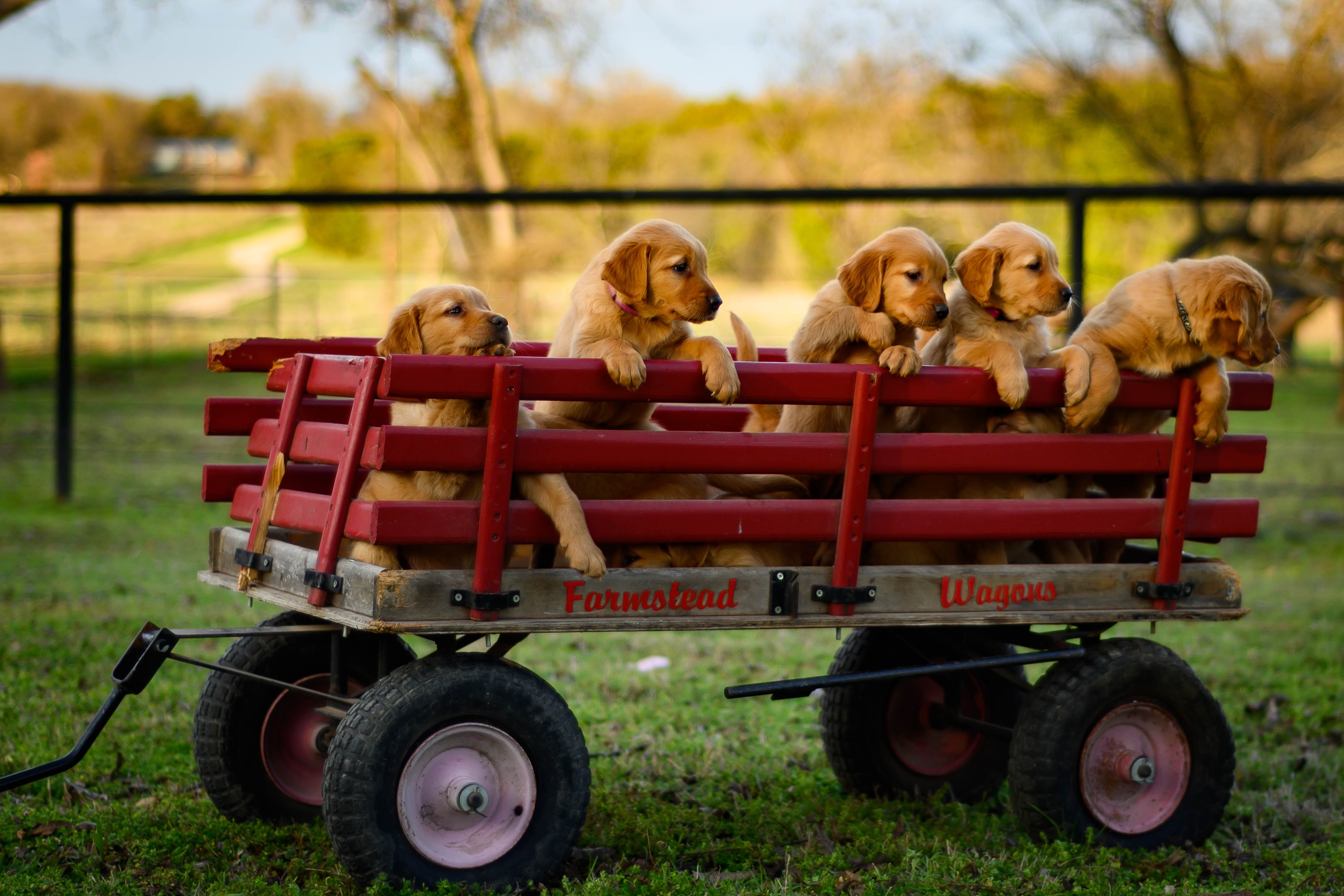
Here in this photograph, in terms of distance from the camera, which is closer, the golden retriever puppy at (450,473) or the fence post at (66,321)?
the golden retriever puppy at (450,473)

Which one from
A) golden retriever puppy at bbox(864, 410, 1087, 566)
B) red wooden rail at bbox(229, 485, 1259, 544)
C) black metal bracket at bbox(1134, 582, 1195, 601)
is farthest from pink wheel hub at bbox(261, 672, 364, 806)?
black metal bracket at bbox(1134, 582, 1195, 601)

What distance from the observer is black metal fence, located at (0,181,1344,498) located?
25.1 ft

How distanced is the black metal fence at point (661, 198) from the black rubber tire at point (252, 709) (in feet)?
14.9

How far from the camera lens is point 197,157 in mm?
39938

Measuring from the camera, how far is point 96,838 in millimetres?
3770

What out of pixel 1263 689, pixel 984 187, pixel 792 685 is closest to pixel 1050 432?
pixel 792 685

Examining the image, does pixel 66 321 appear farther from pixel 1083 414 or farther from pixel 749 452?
pixel 1083 414

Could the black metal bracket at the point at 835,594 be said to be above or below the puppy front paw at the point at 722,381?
below

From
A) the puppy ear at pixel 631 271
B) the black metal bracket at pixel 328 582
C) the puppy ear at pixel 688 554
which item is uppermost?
the puppy ear at pixel 631 271

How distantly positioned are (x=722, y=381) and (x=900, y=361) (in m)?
0.57

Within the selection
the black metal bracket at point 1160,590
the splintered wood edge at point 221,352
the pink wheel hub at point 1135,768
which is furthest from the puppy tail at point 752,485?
the splintered wood edge at point 221,352

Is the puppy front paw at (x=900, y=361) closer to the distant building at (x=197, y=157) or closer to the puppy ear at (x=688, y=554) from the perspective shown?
the puppy ear at (x=688, y=554)

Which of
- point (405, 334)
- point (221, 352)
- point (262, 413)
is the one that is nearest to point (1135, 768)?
point (405, 334)

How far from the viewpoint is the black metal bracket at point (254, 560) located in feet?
11.6
